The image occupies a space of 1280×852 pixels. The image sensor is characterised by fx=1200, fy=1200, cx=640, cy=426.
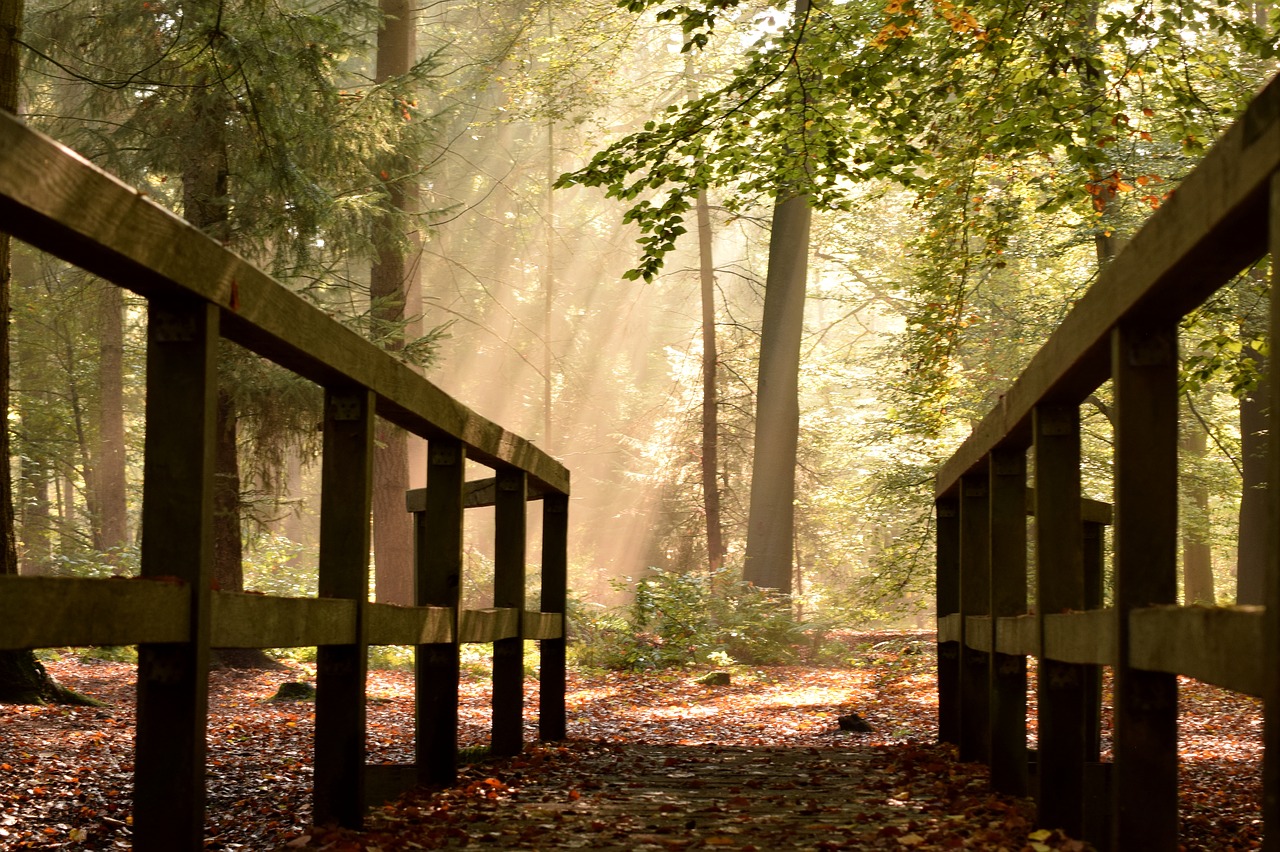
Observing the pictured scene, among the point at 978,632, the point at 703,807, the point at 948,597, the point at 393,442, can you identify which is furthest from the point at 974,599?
the point at 393,442

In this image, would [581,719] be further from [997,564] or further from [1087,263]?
[1087,263]

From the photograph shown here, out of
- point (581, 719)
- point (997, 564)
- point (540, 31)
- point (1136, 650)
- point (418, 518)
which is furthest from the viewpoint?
point (540, 31)

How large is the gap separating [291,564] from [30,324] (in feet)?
56.2

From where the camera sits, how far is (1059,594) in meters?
4.05

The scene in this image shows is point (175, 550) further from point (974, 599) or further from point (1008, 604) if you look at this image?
point (974, 599)

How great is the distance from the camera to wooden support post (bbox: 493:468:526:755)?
6.31 metres

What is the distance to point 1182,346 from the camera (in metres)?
16.7

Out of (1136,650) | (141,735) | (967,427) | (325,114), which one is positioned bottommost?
(141,735)

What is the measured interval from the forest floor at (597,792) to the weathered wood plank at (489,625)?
644 millimetres

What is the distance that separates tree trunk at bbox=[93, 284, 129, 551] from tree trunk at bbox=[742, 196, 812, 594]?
499 inches

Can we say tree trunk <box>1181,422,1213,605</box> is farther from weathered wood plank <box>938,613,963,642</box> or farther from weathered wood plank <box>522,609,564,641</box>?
weathered wood plank <box>522,609,564,641</box>

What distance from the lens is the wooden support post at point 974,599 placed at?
611cm

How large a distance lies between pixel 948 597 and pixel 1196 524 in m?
13.5

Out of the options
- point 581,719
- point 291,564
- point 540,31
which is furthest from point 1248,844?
point 291,564
